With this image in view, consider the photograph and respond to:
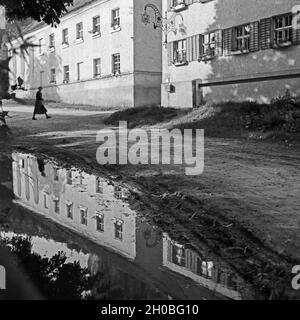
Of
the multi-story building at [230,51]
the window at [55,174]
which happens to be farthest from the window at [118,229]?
the multi-story building at [230,51]

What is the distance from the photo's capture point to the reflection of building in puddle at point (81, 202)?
17.7 ft

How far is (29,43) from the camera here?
3.13 meters

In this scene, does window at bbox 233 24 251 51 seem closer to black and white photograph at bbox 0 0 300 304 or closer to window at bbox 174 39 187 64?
black and white photograph at bbox 0 0 300 304

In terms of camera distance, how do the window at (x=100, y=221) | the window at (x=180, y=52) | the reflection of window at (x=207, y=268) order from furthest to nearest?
the window at (x=180, y=52) < the window at (x=100, y=221) < the reflection of window at (x=207, y=268)

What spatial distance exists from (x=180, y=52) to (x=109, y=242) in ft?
60.6

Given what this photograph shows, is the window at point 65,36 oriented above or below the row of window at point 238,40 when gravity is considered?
above

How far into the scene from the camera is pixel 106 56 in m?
29.6

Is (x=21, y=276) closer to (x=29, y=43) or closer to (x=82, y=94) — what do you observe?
(x=29, y=43)

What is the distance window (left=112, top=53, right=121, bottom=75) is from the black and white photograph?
20.3ft

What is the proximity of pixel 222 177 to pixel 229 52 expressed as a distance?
12403mm

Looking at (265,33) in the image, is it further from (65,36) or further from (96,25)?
(65,36)

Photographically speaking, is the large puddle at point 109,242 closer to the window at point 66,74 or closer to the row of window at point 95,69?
the row of window at point 95,69

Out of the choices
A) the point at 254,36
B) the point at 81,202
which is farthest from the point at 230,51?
the point at 81,202

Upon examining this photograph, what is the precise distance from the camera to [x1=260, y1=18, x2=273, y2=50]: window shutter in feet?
55.9
